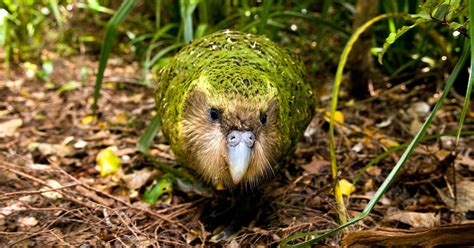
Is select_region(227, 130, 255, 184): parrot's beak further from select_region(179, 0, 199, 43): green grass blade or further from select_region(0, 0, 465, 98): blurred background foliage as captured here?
select_region(179, 0, 199, 43): green grass blade

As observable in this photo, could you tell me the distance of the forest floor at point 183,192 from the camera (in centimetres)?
209

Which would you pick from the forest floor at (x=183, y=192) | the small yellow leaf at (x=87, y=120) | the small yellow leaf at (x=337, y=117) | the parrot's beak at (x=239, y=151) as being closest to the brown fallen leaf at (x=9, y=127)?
the forest floor at (x=183, y=192)

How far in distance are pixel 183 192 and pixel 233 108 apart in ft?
2.81

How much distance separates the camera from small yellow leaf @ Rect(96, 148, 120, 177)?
2770 millimetres

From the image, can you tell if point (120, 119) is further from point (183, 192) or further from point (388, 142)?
point (388, 142)

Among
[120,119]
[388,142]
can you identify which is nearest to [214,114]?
[388,142]

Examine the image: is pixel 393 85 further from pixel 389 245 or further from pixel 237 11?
pixel 389 245

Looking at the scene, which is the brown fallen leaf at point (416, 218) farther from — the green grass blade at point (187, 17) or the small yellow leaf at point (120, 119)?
the small yellow leaf at point (120, 119)

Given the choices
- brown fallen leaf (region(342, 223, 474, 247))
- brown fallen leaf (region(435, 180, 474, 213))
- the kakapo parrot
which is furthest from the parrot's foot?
brown fallen leaf (region(435, 180, 474, 213))

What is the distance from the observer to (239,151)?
1840mm

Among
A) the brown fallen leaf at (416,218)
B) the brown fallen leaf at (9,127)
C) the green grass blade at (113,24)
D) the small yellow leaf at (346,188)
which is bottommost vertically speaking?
the brown fallen leaf at (416,218)

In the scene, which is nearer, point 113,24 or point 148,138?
point 113,24

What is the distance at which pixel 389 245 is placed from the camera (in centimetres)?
179

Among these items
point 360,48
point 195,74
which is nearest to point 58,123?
point 195,74
